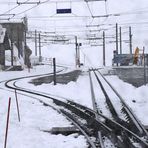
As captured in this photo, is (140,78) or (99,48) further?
(99,48)

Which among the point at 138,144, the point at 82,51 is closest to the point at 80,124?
the point at 138,144

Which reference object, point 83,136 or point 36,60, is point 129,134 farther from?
point 36,60

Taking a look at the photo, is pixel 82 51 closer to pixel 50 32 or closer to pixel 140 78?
pixel 50 32

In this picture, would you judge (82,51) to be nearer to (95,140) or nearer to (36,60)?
(36,60)

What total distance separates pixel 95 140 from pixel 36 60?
89.8 meters

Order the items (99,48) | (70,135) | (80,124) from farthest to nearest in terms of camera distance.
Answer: (99,48) < (80,124) < (70,135)

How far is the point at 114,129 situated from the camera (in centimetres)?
1275

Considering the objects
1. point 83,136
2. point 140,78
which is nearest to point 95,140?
point 83,136

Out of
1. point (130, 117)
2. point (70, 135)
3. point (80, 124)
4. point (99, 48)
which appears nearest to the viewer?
point (70, 135)

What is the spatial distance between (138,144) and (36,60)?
90525mm

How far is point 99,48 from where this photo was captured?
142m

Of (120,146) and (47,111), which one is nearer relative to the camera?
(120,146)

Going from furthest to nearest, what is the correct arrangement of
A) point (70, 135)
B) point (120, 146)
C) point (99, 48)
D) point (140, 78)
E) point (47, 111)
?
point (99, 48) < point (140, 78) < point (47, 111) < point (70, 135) < point (120, 146)

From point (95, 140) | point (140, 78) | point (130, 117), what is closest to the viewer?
point (95, 140)
